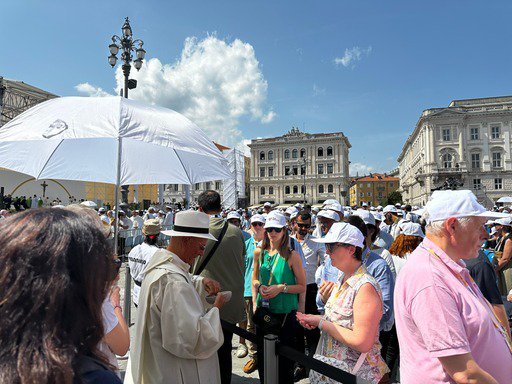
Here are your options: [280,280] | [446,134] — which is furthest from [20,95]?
[446,134]

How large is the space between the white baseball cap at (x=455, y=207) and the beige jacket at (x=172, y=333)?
1.41 metres

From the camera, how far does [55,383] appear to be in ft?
2.59

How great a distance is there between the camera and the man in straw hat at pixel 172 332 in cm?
206

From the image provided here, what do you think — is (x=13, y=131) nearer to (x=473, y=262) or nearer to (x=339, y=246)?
(x=339, y=246)

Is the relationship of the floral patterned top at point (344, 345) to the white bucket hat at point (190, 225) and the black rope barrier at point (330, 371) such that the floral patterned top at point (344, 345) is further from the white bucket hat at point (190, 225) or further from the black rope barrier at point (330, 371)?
the white bucket hat at point (190, 225)

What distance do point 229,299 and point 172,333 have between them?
2.23ft

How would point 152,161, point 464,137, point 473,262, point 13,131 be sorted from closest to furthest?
1. point 473,262
2. point 13,131
3. point 152,161
4. point 464,137

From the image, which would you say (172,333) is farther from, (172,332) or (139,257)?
(139,257)

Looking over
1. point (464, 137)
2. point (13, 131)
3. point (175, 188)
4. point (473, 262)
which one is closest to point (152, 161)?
point (13, 131)

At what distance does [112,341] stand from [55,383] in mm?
1381

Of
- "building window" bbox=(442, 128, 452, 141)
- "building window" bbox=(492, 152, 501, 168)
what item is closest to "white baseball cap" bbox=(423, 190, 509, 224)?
"building window" bbox=(442, 128, 452, 141)

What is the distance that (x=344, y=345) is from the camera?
249 centimetres

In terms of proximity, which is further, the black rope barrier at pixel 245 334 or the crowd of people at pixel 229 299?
the black rope barrier at pixel 245 334

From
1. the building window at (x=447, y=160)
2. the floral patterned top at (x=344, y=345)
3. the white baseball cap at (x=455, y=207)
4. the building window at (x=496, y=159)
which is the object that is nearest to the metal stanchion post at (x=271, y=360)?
the floral patterned top at (x=344, y=345)
